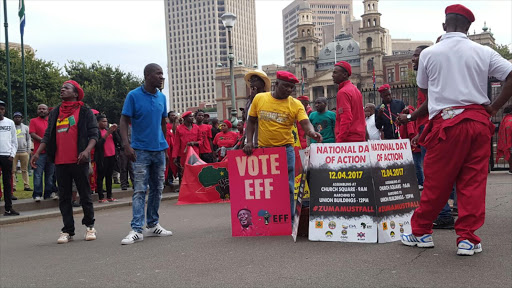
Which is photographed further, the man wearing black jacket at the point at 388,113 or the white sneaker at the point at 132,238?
the man wearing black jacket at the point at 388,113

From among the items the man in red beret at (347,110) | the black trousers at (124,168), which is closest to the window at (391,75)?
the black trousers at (124,168)

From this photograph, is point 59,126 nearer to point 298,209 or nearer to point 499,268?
point 298,209

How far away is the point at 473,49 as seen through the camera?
4984 millimetres

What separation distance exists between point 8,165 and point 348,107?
6.23 meters

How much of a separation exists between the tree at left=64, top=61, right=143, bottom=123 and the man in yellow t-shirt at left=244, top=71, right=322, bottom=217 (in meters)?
59.3

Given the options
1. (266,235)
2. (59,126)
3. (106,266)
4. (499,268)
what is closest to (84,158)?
(59,126)

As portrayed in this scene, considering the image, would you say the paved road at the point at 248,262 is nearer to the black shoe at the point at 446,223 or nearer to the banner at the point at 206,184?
the black shoe at the point at 446,223

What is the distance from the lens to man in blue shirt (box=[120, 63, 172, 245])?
697cm

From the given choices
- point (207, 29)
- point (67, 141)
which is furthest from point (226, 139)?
point (207, 29)

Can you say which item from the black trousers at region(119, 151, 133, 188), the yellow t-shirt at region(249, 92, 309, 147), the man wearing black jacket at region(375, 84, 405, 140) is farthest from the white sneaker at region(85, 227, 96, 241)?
the black trousers at region(119, 151, 133, 188)

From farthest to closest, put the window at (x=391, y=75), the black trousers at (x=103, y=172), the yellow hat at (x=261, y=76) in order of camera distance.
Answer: the window at (x=391, y=75), the black trousers at (x=103, y=172), the yellow hat at (x=261, y=76)

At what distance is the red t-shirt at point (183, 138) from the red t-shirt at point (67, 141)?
625 centimetres

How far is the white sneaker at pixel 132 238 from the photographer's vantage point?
6.79m

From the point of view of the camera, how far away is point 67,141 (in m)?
7.14
